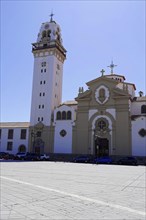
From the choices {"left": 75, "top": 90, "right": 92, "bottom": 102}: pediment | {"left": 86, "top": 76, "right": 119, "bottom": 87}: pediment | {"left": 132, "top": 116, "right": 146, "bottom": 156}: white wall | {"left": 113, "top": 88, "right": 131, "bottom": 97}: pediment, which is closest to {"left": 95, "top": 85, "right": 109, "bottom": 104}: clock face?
{"left": 86, "top": 76, "right": 119, "bottom": 87}: pediment

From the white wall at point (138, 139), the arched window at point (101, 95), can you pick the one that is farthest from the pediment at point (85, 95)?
the white wall at point (138, 139)

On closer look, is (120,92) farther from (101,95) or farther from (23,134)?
(23,134)

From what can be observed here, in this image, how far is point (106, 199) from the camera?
8148mm

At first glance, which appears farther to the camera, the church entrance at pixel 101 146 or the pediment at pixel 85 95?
the pediment at pixel 85 95

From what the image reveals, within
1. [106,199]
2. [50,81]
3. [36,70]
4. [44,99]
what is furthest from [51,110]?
[106,199]

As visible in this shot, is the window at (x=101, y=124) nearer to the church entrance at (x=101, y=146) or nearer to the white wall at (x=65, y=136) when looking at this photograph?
the church entrance at (x=101, y=146)

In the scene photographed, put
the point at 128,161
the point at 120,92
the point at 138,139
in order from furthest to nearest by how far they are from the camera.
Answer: the point at 120,92 → the point at 138,139 → the point at 128,161

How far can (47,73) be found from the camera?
53.4m

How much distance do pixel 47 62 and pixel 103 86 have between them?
569 inches

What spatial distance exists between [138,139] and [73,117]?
13.5 meters

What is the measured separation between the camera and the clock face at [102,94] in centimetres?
4712

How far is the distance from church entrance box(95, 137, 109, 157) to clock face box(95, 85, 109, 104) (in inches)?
288

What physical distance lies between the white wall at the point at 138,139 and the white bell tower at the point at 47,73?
17477 millimetres

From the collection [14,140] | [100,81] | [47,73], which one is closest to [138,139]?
[100,81]
